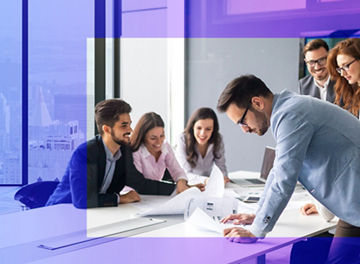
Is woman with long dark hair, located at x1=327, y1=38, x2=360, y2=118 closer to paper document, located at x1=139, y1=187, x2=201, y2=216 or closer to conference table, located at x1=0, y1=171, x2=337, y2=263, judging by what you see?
conference table, located at x1=0, y1=171, x2=337, y2=263

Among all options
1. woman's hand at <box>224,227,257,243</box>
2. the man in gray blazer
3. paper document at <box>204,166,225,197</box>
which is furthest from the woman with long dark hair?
woman's hand at <box>224,227,257,243</box>

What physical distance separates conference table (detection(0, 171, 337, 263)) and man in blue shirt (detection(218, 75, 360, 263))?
0.41ft

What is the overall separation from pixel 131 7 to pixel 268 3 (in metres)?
1.28

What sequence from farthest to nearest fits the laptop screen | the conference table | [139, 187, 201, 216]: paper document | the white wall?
the white wall < the laptop screen < [139, 187, 201, 216]: paper document < the conference table

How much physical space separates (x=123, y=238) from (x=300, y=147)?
0.72 metres

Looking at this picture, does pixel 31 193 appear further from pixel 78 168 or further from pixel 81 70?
pixel 81 70

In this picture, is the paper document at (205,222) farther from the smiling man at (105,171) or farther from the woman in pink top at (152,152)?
the woman in pink top at (152,152)

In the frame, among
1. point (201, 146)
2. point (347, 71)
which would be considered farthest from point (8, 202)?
point (347, 71)

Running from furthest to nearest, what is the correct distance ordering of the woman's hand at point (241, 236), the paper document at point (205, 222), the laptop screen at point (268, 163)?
the laptop screen at point (268, 163)
the paper document at point (205, 222)
the woman's hand at point (241, 236)

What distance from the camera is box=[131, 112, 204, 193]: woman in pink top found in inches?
114

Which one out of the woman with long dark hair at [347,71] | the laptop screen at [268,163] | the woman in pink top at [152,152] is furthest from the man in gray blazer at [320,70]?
the woman in pink top at [152,152]

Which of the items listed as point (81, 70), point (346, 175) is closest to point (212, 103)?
point (81, 70)

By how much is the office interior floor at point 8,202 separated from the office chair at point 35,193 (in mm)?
23
